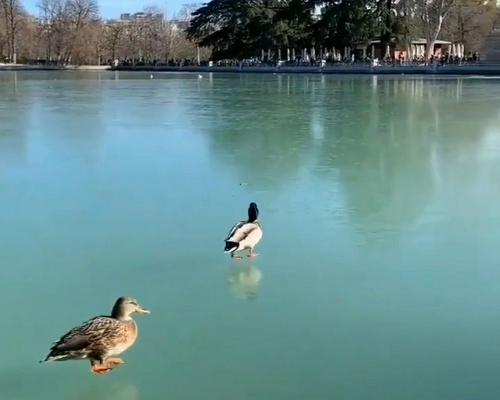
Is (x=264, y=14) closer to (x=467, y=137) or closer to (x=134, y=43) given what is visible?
(x=134, y=43)

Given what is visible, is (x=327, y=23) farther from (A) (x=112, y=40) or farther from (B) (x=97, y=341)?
(B) (x=97, y=341)

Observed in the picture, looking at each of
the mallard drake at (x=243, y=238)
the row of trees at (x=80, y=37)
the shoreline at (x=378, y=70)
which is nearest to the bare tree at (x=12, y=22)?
the row of trees at (x=80, y=37)

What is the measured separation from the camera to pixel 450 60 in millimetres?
53062

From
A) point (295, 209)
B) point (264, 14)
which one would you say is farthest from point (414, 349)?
point (264, 14)

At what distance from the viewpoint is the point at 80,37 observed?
70.0 m

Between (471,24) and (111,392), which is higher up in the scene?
(471,24)

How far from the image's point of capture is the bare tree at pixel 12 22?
72.6 meters

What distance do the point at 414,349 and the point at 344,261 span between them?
1525 millimetres

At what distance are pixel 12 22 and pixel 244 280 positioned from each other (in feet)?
242

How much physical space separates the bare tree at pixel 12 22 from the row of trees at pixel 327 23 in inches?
780

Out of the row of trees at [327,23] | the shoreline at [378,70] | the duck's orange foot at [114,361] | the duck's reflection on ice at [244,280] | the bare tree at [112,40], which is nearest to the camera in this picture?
the duck's orange foot at [114,361]

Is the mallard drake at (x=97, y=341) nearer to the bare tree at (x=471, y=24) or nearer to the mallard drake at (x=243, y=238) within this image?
the mallard drake at (x=243, y=238)

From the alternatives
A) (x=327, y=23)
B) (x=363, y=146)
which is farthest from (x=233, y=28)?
(x=363, y=146)

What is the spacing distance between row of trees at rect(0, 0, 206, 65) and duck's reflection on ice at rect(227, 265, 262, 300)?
68.2 m
